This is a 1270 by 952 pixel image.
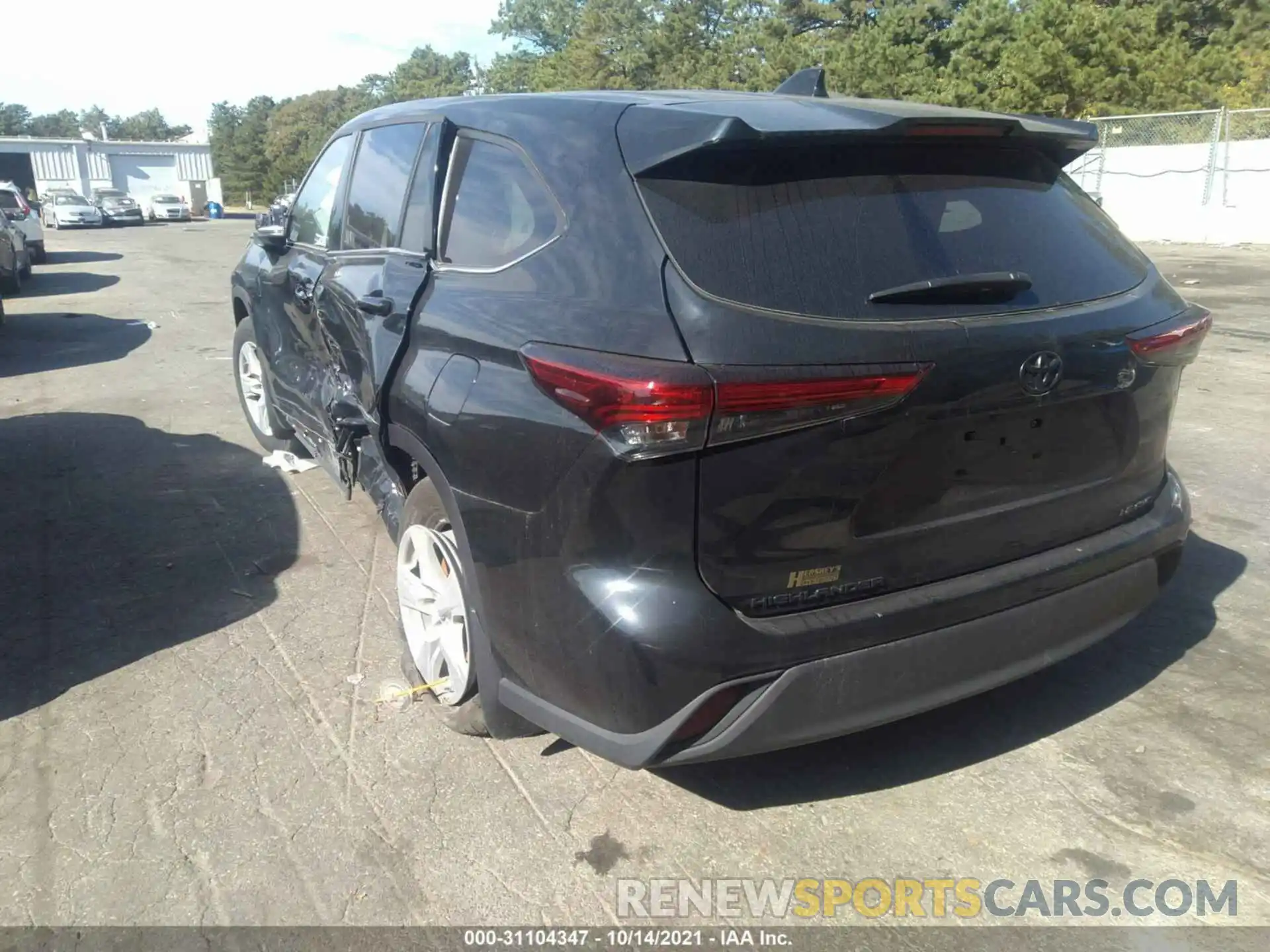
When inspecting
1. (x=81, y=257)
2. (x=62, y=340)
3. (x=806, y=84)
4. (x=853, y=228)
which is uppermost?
(x=806, y=84)

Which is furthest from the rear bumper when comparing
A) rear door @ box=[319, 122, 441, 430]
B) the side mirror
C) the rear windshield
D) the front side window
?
the side mirror

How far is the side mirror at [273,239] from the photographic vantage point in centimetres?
515

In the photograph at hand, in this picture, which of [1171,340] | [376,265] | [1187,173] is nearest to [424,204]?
[376,265]

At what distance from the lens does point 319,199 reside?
488cm

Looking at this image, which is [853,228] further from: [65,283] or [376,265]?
[65,283]

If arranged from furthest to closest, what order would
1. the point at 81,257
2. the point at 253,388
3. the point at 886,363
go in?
1. the point at 81,257
2. the point at 253,388
3. the point at 886,363

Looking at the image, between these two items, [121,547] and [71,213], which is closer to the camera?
[121,547]

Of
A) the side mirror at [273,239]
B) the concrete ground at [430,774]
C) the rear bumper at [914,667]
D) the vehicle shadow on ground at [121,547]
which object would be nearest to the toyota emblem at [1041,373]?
the rear bumper at [914,667]

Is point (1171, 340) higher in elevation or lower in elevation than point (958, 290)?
lower

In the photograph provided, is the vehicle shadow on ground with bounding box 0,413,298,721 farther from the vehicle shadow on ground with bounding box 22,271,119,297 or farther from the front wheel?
the vehicle shadow on ground with bounding box 22,271,119,297

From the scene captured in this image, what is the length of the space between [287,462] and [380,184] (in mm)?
2585

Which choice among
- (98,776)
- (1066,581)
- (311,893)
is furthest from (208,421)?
(1066,581)

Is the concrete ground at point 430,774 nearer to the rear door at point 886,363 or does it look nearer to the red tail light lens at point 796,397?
the rear door at point 886,363

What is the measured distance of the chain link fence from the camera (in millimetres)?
21078
